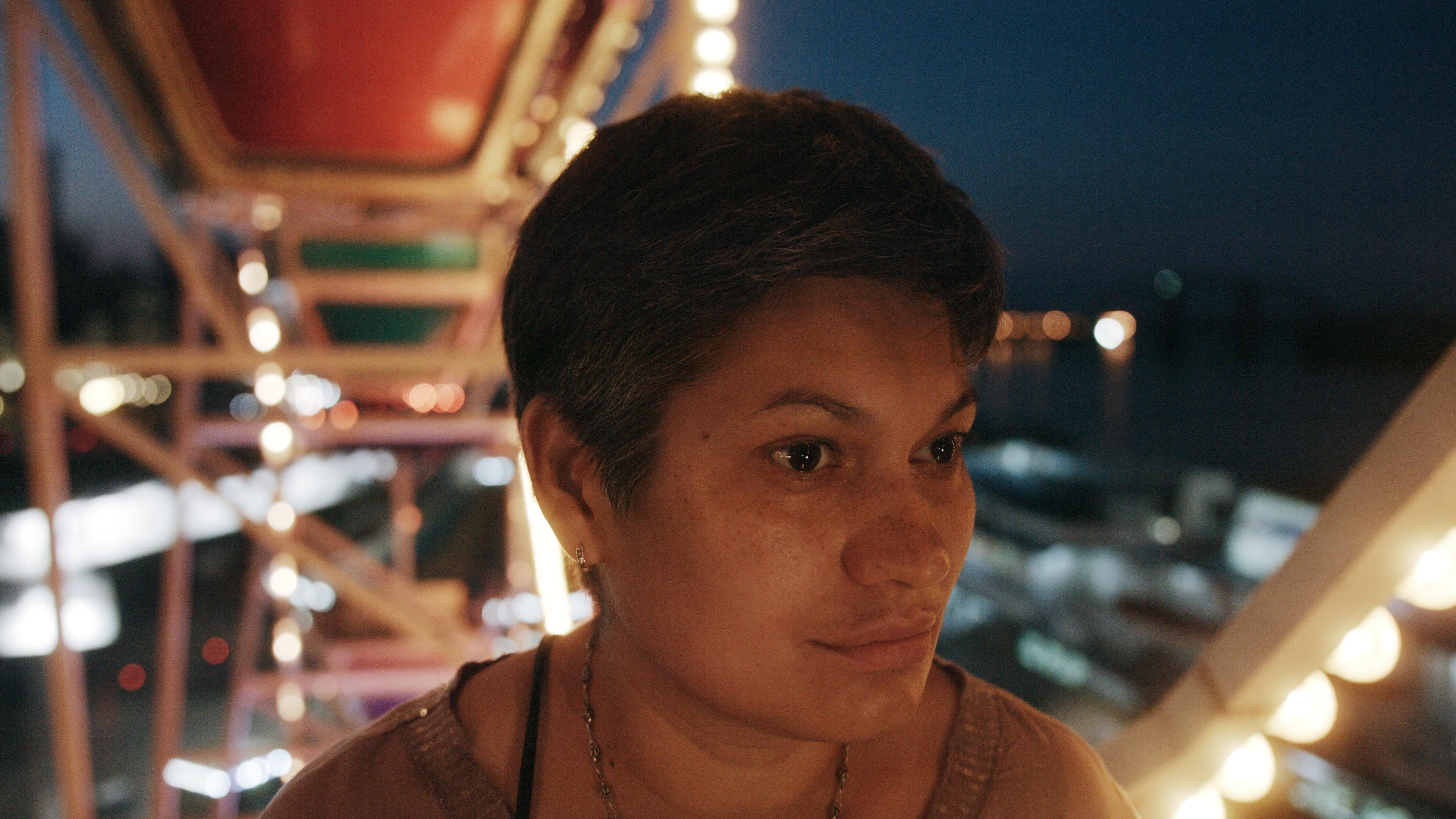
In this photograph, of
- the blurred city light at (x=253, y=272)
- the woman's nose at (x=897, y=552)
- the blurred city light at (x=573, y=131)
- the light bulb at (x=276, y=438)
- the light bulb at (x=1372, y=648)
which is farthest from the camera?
the blurred city light at (x=253, y=272)

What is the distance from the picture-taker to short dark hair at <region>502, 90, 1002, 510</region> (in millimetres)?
1061

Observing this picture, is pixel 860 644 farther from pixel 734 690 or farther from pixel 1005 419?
pixel 1005 419

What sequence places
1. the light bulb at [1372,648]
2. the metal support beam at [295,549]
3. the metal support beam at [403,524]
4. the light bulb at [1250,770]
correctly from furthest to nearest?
the metal support beam at [403,524] < the metal support beam at [295,549] < the light bulb at [1250,770] < the light bulb at [1372,648]

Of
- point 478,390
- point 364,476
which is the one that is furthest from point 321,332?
point 364,476

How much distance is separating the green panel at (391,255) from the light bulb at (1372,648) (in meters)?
4.74

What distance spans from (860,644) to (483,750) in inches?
24.7

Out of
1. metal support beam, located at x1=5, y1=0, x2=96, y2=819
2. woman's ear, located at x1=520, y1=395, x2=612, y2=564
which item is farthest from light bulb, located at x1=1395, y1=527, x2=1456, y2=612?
metal support beam, located at x1=5, y1=0, x2=96, y2=819

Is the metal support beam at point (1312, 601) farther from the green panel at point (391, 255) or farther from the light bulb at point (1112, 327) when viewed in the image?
the green panel at point (391, 255)

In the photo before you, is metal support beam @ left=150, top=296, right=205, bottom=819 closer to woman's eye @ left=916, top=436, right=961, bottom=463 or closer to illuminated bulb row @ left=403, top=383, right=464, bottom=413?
illuminated bulb row @ left=403, top=383, right=464, bottom=413

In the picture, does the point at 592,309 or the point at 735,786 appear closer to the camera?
the point at 592,309

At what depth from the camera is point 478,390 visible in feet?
23.2

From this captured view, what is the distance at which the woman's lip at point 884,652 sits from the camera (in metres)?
1.06

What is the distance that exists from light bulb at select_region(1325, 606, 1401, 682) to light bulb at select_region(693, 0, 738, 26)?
6.51ft

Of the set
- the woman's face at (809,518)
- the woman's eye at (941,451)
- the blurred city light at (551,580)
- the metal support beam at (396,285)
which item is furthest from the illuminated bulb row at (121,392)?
the woman's eye at (941,451)
